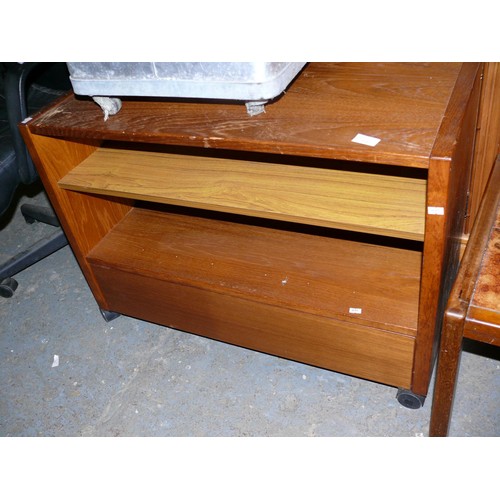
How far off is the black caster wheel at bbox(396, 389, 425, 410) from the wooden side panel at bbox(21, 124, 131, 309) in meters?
0.73

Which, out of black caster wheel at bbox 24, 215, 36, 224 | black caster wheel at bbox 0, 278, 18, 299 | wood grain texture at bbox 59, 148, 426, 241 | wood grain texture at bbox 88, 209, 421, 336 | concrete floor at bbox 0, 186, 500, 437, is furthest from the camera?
black caster wheel at bbox 24, 215, 36, 224

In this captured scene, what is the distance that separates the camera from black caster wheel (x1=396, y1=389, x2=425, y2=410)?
1049 mm

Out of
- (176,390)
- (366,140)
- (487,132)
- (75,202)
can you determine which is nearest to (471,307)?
(366,140)

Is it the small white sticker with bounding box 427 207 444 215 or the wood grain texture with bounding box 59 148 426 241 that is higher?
the small white sticker with bounding box 427 207 444 215

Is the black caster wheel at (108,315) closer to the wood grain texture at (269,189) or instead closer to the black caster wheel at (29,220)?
the wood grain texture at (269,189)

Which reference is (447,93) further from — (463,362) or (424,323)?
(463,362)

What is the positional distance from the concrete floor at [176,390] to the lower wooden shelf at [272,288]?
0.09 m

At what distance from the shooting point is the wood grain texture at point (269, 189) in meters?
0.85

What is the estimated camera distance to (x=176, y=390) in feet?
3.92

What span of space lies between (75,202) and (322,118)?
609 mm

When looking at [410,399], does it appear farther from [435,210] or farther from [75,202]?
[75,202]

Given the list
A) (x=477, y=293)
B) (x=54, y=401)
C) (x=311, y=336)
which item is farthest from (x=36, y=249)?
(x=477, y=293)

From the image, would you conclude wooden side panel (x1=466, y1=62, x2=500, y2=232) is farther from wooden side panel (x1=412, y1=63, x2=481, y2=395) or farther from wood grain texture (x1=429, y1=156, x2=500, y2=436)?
wood grain texture (x1=429, y1=156, x2=500, y2=436)

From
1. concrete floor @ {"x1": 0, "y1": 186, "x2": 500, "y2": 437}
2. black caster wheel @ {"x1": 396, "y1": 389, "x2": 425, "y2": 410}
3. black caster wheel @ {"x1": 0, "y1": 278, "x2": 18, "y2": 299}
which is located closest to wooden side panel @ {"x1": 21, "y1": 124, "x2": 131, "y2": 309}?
concrete floor @ {"x1": 0, "y1": 186, "x2": 500, "y2": 437}
